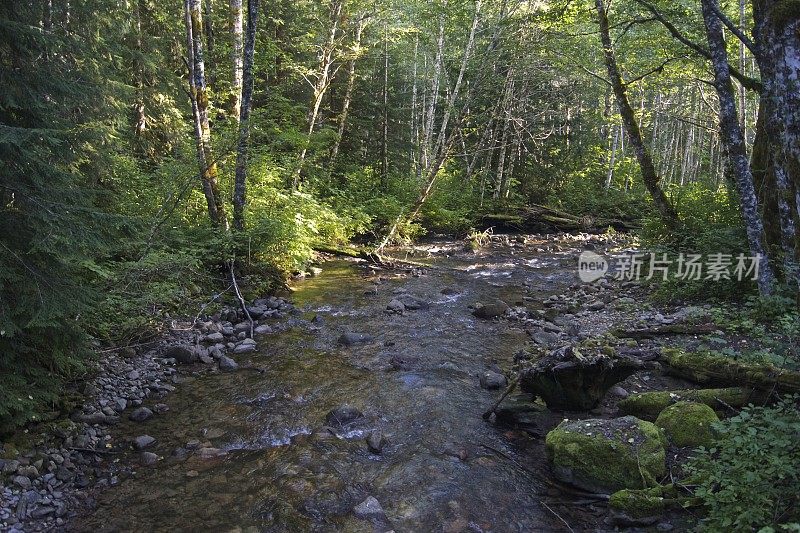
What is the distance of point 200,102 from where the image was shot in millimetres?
11641

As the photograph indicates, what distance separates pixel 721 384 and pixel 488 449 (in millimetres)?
3136

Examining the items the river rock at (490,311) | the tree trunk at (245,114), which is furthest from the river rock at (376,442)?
the tree trunk at (245,114)

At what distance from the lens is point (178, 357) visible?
304 inches

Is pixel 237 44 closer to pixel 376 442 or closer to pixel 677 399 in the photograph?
pixel 376 442

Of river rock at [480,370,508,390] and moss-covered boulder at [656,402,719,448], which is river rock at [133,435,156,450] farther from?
moss-covered boulder at [656,402,719,448]

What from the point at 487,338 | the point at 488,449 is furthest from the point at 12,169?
the point at 487,338

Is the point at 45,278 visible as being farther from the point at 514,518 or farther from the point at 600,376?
the point at 600,376

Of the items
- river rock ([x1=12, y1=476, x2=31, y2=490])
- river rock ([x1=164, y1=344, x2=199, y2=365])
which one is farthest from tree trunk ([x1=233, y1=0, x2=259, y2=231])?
river rock ([x1=12, y1=476, x2=31, y2=490])

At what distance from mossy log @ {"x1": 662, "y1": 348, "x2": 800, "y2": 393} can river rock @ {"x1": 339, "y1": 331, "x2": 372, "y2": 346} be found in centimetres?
Result: 506

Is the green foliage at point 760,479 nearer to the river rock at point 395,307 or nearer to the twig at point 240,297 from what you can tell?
the twig at point 240,297

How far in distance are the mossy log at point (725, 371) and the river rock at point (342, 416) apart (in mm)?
4457

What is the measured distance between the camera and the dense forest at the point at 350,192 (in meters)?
4.46

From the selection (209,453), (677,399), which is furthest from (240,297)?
(677,399)

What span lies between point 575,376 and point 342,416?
3.03 m
